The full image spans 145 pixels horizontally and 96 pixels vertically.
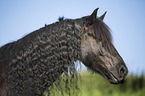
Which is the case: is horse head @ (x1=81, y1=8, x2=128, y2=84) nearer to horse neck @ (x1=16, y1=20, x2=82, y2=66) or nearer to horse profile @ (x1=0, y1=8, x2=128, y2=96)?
horse profile @ (x1=0, y1=8, x2=128, y2=96)

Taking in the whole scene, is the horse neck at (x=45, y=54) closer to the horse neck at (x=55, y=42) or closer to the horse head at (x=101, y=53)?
the horse neck at (x=55, y=42)

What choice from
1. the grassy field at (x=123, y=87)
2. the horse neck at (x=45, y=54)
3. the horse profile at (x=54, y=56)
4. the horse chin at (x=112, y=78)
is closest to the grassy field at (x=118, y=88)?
the grassy field at (x=123, y=87)

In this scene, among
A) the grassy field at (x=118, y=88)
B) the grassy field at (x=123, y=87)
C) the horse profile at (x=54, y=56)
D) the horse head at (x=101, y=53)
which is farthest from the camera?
the grassy field at (x=123, y=87)

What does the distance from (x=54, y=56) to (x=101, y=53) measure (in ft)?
2.83

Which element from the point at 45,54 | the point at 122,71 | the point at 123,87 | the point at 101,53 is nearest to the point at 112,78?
the point at 122,71

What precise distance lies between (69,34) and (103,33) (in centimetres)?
70

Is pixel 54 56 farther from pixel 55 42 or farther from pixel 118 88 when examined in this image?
pixel 118 88

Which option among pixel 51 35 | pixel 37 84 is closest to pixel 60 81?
pixel 37 84

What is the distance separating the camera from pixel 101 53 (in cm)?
257

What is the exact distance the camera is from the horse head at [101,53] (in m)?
2.57

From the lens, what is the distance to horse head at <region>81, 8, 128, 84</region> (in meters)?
2.57

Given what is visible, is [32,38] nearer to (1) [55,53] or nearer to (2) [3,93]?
(1) [55,53]

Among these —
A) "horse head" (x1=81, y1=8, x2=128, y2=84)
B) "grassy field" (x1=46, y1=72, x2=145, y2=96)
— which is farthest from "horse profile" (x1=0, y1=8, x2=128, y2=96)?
"grassy field" (x1=46, y1=72, x2=145, y2=96)

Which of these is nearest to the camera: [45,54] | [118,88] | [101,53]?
[45,54]
